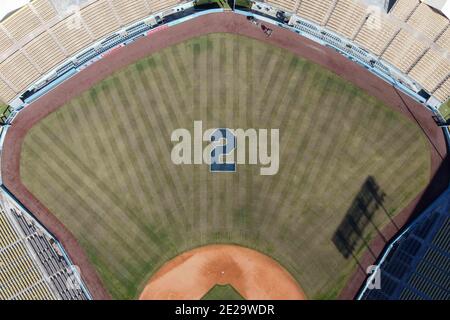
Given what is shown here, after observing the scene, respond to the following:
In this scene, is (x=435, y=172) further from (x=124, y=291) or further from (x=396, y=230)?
(x=124, y=291)

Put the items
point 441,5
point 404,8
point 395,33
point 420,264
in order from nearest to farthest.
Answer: point 441,5 → point 404,8 → point 395,33 → point 420,264

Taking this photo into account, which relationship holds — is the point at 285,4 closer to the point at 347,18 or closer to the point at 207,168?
the point at 347,18

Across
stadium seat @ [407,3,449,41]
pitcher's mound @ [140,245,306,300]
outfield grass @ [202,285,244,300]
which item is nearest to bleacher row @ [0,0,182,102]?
pitcher's mound @ [140,245,306,300]

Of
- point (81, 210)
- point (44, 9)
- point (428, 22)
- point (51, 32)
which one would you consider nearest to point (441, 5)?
point (428, 22)

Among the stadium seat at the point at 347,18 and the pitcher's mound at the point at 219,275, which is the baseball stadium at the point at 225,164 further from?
the stadium seat at the point at 347,18

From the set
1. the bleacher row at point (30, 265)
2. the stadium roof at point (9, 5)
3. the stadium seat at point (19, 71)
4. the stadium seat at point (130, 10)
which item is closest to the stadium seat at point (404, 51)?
the stadium seat at point (130, 10)
